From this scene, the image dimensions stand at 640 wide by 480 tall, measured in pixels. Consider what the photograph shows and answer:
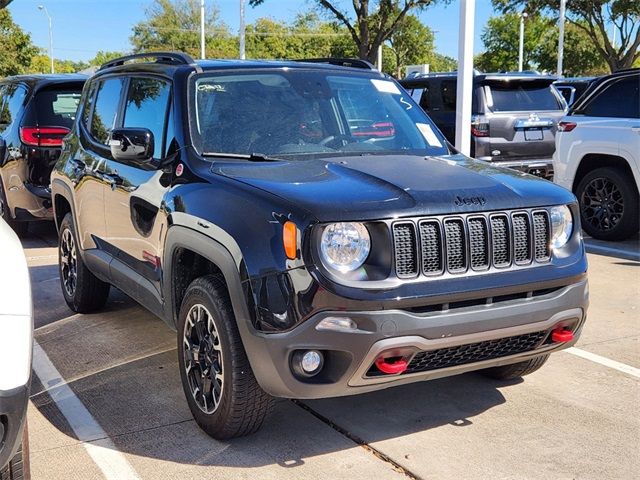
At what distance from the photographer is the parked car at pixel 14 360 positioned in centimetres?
245

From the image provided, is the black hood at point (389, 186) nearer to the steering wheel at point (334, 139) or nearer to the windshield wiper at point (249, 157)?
the windshield wiper at point (249, 157)

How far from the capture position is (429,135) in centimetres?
479

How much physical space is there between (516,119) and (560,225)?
712cm

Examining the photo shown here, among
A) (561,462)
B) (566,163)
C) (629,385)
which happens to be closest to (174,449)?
(561,462)

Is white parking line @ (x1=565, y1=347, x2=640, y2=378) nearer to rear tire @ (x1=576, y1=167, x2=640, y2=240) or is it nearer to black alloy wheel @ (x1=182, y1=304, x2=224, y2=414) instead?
black alloy wheel @ (x1=182, y1=304, x2=224, y2=414)

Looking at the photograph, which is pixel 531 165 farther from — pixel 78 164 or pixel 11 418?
pixel 11 418

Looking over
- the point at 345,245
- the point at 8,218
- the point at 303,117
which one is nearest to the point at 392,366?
the point at 345,245

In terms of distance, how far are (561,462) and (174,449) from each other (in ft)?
5.88

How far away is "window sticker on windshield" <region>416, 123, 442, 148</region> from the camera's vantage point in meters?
4.71

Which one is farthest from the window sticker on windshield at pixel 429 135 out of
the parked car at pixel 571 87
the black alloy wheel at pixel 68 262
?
the parked car at pixel 571 87

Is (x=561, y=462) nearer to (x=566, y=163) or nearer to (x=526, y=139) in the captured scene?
(x=566, y=163)

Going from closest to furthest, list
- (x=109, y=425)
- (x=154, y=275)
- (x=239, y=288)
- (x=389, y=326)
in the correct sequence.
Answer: (x=389, y=326) < (x=239, y=288) < (x=109, y=425) < (x=154, y=275)

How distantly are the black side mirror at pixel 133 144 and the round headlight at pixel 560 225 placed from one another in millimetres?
2201

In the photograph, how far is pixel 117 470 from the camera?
3475 mm
